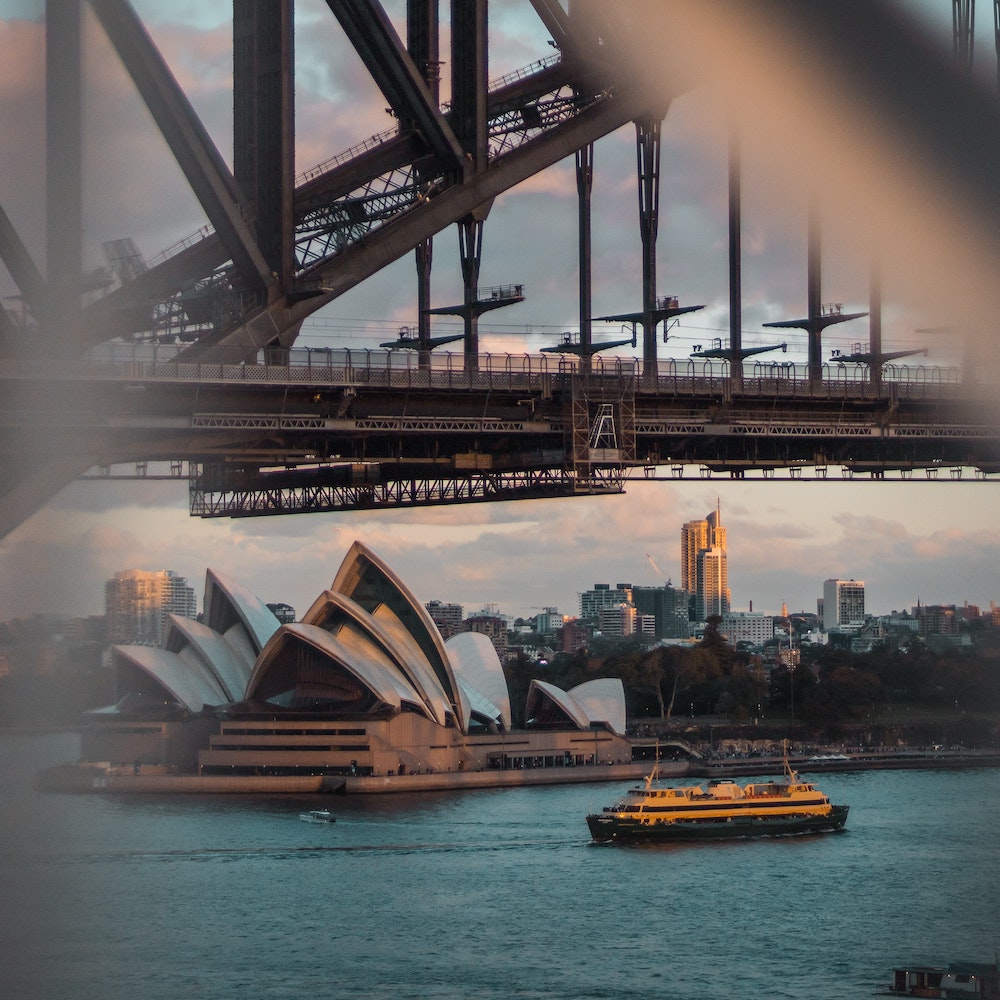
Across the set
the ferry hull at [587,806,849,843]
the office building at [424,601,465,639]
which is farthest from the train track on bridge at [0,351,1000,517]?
the office building at [424,601,465,639]

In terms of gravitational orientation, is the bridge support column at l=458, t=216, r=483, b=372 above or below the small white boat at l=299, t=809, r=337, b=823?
above

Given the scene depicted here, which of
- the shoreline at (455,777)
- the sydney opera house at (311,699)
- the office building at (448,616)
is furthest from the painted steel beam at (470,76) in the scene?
the office building at (448,616)

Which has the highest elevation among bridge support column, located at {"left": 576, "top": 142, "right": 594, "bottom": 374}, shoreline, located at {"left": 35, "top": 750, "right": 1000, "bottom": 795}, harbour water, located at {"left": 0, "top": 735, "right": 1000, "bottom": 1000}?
bridge support column, located at {"left": 576, "top": 142, "right": 594, "bottom": 374}

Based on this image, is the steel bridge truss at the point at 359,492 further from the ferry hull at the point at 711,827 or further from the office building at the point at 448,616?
the office building at the point at 448,616

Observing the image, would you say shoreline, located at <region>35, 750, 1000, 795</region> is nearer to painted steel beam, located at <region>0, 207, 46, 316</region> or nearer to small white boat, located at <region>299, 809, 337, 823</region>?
small white boat, located at <region>299, 809, 337, 823</region>

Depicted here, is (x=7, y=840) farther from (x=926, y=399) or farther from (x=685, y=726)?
(x=685, y=726)

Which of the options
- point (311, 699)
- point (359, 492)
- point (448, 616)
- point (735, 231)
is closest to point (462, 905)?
point (359, 492)

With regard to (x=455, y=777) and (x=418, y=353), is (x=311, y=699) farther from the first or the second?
(x=418, y=353)
